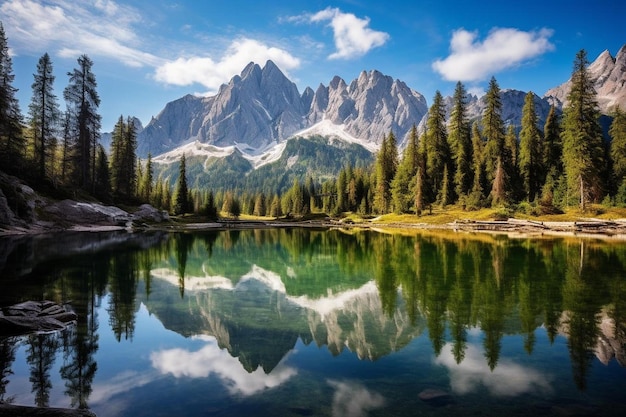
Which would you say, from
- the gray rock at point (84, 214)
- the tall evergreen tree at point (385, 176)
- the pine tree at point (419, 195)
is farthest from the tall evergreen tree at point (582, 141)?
the gray rock at point (84, 214)

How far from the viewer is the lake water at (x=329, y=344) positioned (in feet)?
29.4

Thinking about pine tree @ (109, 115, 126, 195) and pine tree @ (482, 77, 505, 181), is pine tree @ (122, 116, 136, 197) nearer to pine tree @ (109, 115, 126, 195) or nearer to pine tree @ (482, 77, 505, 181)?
pine tree @ (109, 115, 126, 195)

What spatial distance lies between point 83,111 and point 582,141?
93.7 meters

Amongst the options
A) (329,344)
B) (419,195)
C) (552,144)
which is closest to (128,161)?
(419,195)

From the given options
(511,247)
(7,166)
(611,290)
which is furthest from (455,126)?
(7,166)

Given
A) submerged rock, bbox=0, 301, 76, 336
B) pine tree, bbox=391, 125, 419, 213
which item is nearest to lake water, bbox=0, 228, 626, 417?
submerged rock, bbox=0, 301, 76, 336

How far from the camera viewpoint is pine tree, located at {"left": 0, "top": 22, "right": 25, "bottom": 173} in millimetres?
60625

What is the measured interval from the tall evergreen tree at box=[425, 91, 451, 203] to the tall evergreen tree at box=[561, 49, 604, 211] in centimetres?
2764

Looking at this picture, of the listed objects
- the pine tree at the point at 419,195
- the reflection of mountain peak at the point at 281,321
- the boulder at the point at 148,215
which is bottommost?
the reflection of mountain peak at the point at 281,321

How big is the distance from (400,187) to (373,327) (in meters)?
87.6

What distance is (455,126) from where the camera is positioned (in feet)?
324

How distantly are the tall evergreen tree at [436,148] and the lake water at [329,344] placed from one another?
7304 centimetres

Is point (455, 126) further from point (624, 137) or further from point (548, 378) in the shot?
point (548, 378)

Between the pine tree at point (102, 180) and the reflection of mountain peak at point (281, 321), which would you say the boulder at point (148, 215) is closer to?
the pine tree at point (102, 180)
